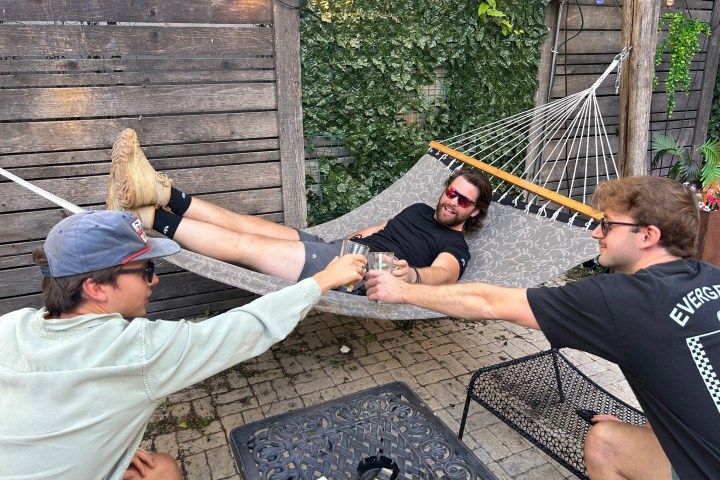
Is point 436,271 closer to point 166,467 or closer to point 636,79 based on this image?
point 166,467

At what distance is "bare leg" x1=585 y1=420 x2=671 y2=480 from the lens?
4.58ft

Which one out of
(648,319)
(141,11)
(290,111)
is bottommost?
(648,319)

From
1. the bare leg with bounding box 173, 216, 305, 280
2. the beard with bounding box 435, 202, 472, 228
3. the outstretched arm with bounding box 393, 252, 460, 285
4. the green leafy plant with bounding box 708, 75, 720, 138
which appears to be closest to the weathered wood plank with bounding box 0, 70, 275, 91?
the bare leg with bounding box 173, 216, 305, 280

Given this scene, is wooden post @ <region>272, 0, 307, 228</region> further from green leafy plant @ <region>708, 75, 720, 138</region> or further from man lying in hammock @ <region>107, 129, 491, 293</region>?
green leafy plant @ <region>708, 75, 720, 138</region>

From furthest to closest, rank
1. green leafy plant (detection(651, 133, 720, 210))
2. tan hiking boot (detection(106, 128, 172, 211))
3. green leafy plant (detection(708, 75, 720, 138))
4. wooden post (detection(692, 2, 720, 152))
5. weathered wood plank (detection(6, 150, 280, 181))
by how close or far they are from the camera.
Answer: green leafy plant (detection(708, 75, 720, 138)) < wooden post (detection(692, 2, 720, 152)) < green leafy plant (detection(651, 133, 720, 210)) < weathered wood plank (detection(6, 150, 280, 181)) < tan hiking boot (detection(106, 128, 172, 211))

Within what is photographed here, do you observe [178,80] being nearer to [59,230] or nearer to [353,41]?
[353,41]

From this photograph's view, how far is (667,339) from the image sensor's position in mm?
1210

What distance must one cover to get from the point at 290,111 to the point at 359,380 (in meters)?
1.76

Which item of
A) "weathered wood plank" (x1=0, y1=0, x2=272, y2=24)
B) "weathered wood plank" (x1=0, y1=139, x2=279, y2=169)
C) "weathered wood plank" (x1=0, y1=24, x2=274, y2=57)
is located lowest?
"weathered wood plank" (x1=0, y1=139, x2=279, y2=169)

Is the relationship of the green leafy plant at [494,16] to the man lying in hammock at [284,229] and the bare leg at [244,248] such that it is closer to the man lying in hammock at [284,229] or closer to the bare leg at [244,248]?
the man lying in hammock at [284,229]

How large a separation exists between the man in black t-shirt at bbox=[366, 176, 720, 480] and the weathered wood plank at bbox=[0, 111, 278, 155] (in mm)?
2095

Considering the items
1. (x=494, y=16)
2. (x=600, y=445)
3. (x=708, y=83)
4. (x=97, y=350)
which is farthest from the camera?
(x=708, y=83)

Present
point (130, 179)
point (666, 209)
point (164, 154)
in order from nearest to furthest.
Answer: point (666, 209) → point (130, 179) → point (164, 154)

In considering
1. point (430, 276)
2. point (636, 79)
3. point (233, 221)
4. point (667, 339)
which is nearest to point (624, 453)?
point (667, 339)
